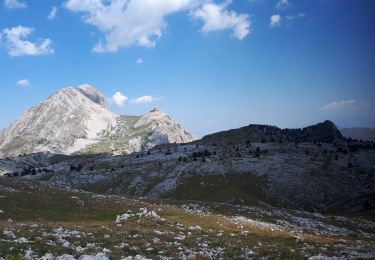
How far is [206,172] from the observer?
6491 inches

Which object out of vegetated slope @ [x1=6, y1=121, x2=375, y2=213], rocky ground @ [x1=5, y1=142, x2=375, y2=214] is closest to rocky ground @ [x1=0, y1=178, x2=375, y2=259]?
rocky ground @ [x1=5, y1=142, x2=375, y2=214]

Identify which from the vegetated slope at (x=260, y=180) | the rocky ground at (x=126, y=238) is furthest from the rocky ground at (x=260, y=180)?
the rocky ground at (x=126, y=238)

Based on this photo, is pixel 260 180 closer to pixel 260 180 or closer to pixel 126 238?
pixel 260 180

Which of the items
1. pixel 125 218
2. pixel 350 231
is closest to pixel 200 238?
pixel 125 218

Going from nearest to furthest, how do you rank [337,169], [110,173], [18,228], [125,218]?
1. [18,228]
2. [125,218]
3. [337,169]
4. [110,173]

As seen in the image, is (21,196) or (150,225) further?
(21,196)

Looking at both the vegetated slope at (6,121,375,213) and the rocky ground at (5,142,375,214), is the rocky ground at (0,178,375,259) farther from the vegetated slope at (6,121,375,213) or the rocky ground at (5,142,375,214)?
the vegetated slope at (6,121,375,213)

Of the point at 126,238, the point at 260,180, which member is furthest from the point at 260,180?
the point at 126,238

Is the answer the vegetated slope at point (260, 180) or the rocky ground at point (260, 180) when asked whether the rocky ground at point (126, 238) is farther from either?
the vegetated slope at point (260, 180)

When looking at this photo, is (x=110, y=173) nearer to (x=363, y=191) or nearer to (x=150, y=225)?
(x=363, y=191)

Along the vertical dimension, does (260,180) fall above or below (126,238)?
above

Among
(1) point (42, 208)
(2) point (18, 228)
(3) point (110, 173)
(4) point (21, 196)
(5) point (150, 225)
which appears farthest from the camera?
(3) point (110, 173)

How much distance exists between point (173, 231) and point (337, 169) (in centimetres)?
13847

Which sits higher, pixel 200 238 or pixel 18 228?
pixel 18 228
